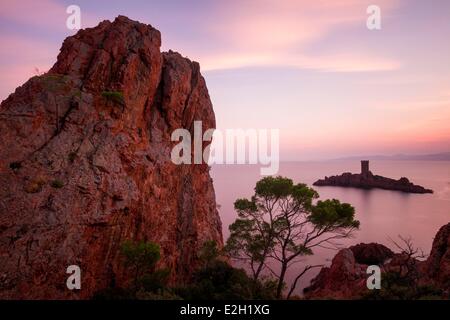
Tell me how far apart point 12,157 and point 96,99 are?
789 centimetres

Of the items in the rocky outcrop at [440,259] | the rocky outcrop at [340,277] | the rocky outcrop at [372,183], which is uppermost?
the rocky outcrop at [372,183]

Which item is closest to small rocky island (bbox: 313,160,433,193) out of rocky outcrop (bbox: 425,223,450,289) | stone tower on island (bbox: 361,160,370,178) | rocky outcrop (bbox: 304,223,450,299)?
stone tower on island (bbox: 361,160,370,178)

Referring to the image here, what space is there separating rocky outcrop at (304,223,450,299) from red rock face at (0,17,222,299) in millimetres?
16618

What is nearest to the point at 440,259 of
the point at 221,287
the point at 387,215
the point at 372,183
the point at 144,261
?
the point at 221,287

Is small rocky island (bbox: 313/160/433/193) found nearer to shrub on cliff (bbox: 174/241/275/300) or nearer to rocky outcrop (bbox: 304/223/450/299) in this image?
rocky outcrop (bbox: 304/223/450/299)

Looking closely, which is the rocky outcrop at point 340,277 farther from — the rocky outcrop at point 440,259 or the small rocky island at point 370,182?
the small rocky island at point 370,182

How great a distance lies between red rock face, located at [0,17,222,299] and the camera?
17828 millimetres

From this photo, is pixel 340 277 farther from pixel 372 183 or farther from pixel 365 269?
pixel 372 183

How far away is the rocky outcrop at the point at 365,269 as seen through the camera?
72.5 ft

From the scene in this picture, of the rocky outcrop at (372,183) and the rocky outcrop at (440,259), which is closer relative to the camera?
the rocky outcrop at (440,259)

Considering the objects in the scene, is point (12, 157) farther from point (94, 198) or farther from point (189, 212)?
point (189, 212)

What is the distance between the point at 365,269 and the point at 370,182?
121 metres

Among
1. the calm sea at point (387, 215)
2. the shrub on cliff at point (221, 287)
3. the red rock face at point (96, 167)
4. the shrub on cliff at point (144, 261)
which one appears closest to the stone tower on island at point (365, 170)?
the calm sea at point (387, 215)

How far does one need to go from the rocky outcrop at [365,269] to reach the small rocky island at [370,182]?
9695 centimetres
